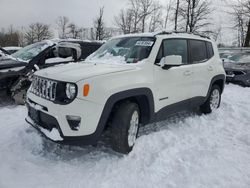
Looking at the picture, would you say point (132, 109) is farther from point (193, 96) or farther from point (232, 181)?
point (193, 96)

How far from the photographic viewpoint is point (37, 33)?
210 feet

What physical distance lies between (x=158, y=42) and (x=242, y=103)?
3571 millimetres

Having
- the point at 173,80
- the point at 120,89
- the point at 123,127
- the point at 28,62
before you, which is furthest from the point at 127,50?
the point at 28,62

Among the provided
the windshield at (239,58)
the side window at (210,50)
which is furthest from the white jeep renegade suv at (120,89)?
the windshield at (239,58)

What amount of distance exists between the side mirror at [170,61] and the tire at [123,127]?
2.87ft

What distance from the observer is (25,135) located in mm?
3863

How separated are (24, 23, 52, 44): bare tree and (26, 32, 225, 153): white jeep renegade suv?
64.1 metres

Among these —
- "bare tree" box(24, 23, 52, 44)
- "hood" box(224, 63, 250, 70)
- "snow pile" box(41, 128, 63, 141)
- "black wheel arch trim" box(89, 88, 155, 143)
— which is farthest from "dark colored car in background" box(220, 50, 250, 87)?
"bare tree" box(24, 23, 52, 44)

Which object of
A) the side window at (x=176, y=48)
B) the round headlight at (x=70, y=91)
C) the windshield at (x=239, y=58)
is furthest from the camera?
the windshield at (x=239, y=58)

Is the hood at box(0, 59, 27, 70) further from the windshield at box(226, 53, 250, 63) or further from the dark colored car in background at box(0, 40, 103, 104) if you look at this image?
the windshield at box(226, 53, 250, 63)

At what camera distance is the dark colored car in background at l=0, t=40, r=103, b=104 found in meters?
5.52

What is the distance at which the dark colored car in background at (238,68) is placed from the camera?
27.6ft

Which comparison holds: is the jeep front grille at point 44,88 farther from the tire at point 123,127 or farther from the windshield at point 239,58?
the windshield at point 239,58

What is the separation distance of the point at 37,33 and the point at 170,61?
66877 mm
